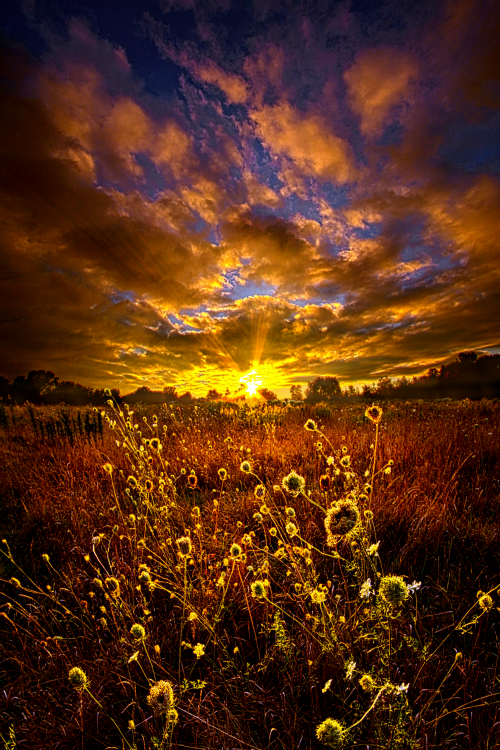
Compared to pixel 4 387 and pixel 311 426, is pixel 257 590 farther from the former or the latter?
pixel 4 387

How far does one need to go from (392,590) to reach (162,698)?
35.8 inches

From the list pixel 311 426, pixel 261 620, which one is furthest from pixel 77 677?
pixel 311 426

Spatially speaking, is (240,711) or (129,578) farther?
(129,578)

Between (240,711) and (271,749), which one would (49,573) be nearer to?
(240,711)

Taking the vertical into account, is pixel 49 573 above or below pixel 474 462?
below

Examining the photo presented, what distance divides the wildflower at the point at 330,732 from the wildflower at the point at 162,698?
0.50 metres

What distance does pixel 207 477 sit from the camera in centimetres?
421

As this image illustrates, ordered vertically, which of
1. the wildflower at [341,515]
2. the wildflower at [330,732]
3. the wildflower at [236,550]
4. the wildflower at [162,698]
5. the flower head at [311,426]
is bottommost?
the wildflower at [330,732]

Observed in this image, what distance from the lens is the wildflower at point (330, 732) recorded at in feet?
3.28

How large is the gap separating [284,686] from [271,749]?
202 millimetres

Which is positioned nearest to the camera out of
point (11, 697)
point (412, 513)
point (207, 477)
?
point (11, 697)

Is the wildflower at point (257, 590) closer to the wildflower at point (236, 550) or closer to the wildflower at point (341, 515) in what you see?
the wildflower at point (236, 550)

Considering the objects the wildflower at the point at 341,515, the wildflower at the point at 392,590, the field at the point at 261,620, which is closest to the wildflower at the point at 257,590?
the field at the point at 261,620

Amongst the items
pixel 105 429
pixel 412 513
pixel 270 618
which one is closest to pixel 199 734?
pixel 270 618
